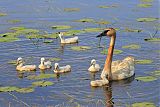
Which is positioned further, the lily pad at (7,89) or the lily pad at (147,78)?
the lily pad at (147,78)

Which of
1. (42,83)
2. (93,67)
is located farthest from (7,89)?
(93,67)

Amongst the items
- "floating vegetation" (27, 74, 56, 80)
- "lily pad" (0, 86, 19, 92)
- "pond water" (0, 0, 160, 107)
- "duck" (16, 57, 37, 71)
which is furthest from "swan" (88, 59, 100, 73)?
"lily pad" (0, 86, 19, 92)

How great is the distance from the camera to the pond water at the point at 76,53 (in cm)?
1457

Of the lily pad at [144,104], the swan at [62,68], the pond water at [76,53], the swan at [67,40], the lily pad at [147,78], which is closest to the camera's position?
the lily pad at [144,104]

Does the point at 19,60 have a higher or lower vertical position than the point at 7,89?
higher

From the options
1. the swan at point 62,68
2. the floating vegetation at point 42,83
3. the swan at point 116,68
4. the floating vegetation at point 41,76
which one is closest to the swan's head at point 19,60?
the floating vegetation at point 41,76

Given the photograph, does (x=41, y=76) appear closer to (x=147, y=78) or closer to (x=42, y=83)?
(x=42, y=83)

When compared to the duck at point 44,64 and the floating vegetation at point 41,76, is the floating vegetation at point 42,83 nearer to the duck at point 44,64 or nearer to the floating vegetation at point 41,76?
the floating vegetation at point 41,76

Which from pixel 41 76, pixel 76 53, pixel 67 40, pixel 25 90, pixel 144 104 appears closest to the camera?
pixel 144 104

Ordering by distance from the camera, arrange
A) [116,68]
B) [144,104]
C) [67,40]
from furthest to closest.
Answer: [67,40]
[116,68]
[144,104]

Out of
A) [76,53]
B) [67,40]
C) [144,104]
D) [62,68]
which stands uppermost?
[67,40]

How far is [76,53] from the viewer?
1889cm

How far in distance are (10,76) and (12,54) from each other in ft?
7.75

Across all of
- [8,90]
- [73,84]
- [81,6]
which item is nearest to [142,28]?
[81,6]
